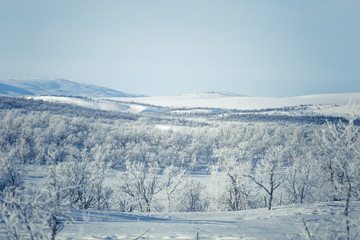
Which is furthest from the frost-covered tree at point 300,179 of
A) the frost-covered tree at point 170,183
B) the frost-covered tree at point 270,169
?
the frost-covered tree at point 170,183

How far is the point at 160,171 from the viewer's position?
212 feet

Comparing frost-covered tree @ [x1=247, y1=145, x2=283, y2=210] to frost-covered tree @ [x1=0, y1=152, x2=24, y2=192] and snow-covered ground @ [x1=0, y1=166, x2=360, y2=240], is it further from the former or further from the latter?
frost-covered tree @ [x1=0, y1=152, x2=24, y2=192]

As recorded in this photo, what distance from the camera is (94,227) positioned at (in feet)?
42.7

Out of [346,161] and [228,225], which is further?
[228,225]

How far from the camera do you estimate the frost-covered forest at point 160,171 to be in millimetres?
8219

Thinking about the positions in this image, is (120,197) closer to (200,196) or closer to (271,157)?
(200,196)

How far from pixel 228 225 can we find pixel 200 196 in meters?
21.4

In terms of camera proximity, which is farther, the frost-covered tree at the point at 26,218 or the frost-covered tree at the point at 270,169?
the frost-covered tree at the point at 270,169

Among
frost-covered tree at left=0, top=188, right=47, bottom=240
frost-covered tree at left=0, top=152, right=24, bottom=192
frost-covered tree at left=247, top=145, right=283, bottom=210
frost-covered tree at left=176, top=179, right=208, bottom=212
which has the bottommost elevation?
frost-covered tree at left=176, top=179, right=208, bottom=212

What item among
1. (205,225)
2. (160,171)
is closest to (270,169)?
(205,225)

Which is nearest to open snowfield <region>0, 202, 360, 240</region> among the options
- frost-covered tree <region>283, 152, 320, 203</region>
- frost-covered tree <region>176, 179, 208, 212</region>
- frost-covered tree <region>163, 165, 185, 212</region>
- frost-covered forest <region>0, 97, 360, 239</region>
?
frost-covered forest <region>0, 97, 360, 239</region>

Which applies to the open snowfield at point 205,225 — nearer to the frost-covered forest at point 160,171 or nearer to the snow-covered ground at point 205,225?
the snow-covered ground at point 205,225

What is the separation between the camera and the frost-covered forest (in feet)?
27.0

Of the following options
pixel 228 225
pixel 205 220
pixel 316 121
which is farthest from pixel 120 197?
pixel 316 121
